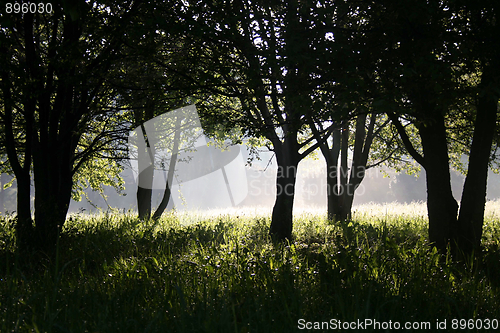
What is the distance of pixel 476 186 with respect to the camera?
5.66 metres

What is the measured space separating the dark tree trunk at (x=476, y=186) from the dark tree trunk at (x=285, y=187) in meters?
3.64

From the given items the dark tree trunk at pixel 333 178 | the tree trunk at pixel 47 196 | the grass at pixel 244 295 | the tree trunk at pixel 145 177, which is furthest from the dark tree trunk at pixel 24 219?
the dark tree trunk at pixel 333 178

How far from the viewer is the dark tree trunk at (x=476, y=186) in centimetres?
557

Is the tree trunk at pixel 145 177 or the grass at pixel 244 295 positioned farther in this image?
the tree trunk at pixel 145 177

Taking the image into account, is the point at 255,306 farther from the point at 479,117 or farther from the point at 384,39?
the point at 479,117

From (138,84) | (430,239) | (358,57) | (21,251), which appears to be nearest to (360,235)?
(430,239)

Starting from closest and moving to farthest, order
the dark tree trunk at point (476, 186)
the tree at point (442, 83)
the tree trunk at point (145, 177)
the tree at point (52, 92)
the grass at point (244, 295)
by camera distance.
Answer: the grass at point (244, 295)
the tree at point (442, 83)
the tree at point (52, 92)
the dark tree trunk at point (476, 186)
the tree trunk at point (145, 177)

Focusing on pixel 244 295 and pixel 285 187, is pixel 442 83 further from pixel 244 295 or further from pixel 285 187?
pixel 285 187

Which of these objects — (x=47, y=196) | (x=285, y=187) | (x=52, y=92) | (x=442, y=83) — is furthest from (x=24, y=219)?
(x=442, y=83)

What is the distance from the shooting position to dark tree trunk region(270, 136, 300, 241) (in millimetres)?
8219

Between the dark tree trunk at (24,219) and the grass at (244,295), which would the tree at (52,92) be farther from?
the grass at (244,295)

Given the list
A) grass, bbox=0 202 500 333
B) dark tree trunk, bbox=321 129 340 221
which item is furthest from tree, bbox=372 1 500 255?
dark tree trunk, bbox=321 129 340 221

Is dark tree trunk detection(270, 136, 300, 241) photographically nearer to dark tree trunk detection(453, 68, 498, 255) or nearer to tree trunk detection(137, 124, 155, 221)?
dark tree trunk detection(453, 68, 498, 255)

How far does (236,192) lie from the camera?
3435 inches
